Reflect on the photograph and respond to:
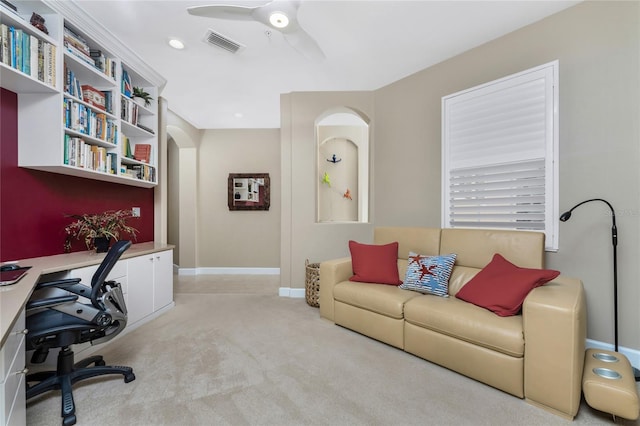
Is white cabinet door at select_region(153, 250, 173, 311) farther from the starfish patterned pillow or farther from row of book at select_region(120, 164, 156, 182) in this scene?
the starfish patterned pillow

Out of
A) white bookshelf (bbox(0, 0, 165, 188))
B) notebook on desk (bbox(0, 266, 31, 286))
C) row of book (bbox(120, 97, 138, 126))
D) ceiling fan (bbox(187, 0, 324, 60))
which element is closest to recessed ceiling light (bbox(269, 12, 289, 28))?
ceiling fan (bbox(187, 0, 324, 60))

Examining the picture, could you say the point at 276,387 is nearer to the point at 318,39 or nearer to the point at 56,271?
the point at 56,271

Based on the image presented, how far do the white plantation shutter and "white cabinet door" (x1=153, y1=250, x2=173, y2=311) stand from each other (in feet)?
10.2

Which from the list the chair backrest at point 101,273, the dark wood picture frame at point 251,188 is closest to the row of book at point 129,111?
the chair backrest at point 101,273

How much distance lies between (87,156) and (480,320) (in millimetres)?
3294

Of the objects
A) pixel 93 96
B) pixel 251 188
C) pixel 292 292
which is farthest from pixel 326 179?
pixel 93 96

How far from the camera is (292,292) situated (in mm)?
3887

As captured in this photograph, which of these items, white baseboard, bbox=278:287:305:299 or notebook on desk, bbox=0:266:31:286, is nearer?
notebook on desk, bbox=0:266:31:286

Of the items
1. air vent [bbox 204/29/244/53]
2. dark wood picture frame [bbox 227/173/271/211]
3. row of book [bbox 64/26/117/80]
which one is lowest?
dark wood picture frame [bbox 227/173/271/211]

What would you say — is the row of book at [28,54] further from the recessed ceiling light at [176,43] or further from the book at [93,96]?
the recessed ceiling light at [176,43]

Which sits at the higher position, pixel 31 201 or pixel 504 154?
pixel 504 154

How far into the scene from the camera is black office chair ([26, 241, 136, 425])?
1538mm

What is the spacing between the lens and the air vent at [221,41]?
257 cm

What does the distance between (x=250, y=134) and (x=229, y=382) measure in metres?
4.39
